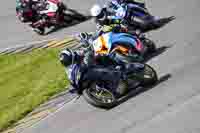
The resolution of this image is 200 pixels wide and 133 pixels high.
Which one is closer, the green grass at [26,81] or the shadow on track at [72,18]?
the green grass at [26,81]

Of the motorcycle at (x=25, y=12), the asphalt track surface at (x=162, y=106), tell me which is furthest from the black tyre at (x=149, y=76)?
the motorcycle at (x=25, y=12)

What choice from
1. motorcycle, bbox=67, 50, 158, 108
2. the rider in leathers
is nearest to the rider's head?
the rider in leathers

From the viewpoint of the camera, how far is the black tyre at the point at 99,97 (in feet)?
53.1

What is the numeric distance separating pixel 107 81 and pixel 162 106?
1994 mm

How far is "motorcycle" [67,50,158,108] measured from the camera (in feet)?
53.4

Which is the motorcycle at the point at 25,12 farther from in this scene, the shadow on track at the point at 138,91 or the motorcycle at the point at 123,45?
the shadow on track at the point at 138,91

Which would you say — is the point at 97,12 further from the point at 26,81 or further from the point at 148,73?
the point at 148,73

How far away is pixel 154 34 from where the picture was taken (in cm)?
2081

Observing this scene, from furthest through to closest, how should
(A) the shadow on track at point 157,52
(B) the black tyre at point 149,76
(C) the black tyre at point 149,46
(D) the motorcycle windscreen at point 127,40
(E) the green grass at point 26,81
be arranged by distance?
(C) the black tyre at point 149,46 → (A) the shadow on track at point 157,52 → (D) the motorcycle windscreen at point 127,40 → (E) the green grass at point 26,81 → (B) the black tyre at point 149,76

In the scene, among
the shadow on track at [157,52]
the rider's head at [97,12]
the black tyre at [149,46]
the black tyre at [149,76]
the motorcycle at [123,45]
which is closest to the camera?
the black tyre at [149,76]

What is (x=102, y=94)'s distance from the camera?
16.6 meters

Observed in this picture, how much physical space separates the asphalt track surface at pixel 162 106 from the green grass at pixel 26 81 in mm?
1394

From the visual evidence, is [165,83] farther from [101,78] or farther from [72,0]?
[72,0]

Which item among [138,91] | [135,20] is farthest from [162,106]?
[135,20]
